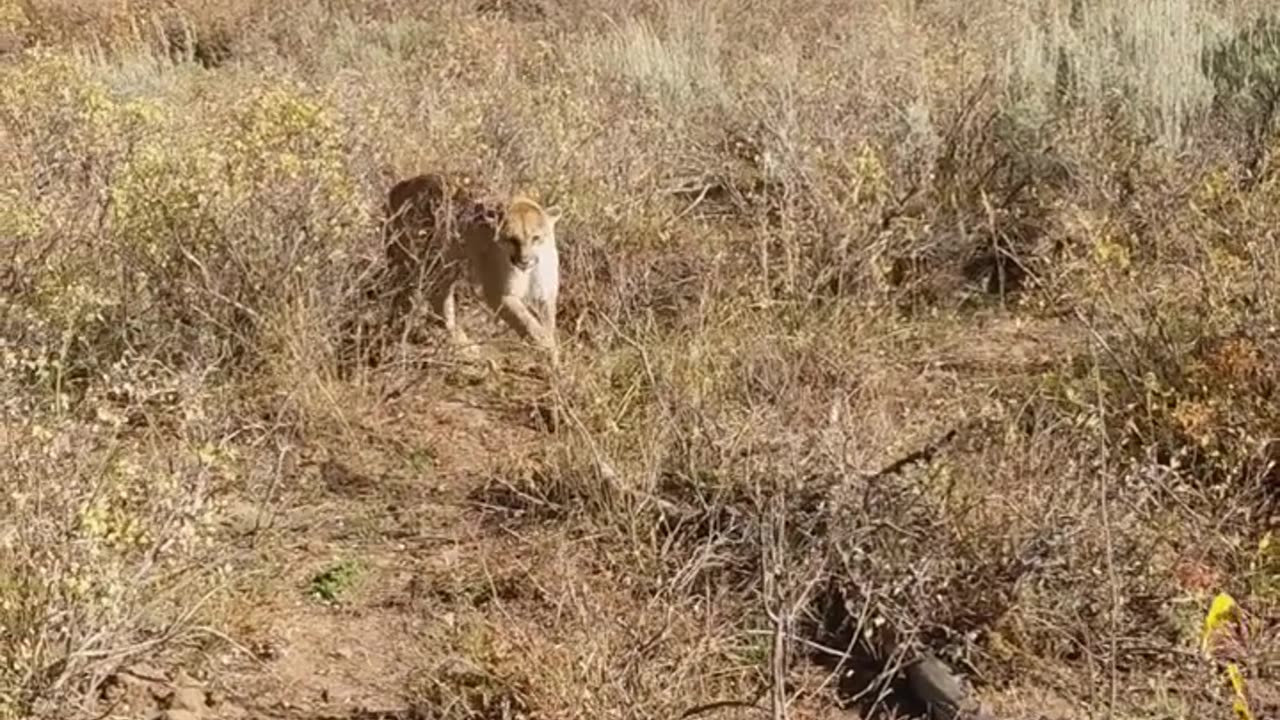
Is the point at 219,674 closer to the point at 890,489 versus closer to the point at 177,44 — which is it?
the point at 890,489

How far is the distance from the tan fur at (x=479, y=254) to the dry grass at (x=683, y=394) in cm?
19

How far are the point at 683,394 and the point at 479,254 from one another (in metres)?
1.53

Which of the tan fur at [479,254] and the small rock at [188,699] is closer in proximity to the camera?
the small rock at [188,699]

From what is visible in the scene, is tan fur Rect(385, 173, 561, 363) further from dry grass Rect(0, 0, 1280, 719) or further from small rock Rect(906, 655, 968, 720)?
small rock Rect(906, 655, 968, 720)

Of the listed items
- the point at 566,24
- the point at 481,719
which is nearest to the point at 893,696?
the point at 481,719

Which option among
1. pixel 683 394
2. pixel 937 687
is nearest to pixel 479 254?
pixel 683 394

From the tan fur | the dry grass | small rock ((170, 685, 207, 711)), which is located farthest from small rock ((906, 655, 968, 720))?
the tan fur

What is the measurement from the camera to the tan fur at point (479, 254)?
6.36 meters

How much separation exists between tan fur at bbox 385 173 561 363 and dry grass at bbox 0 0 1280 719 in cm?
19

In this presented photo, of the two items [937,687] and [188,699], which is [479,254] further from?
[937,687]

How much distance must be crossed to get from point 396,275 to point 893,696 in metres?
3.02

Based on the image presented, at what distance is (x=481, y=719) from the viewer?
13.0 feet

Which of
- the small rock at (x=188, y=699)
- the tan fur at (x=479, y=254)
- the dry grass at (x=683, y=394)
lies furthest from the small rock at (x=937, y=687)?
the tan fur at (x=479, y=254)

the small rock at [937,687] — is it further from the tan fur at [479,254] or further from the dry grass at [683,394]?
the tan fur at [479,254]
